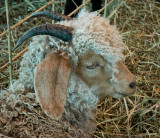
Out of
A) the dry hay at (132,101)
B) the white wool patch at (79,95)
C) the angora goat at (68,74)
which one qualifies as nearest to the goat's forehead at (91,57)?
the angora goat at (68,74)

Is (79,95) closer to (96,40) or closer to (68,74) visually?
(68,74)

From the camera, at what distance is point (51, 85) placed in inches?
66.1

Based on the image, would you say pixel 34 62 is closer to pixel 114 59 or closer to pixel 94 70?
pixel 94 70

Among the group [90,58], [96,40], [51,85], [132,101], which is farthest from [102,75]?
[132,101]

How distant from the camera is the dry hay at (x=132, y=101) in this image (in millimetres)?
1855

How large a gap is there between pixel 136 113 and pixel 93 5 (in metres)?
1.97

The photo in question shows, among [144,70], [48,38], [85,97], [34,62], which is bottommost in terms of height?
[144,70]

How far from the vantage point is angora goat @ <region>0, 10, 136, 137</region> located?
1.77m

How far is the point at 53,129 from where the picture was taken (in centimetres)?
191

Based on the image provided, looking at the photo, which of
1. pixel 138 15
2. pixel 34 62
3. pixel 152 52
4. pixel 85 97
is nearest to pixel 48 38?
pixel 34 62

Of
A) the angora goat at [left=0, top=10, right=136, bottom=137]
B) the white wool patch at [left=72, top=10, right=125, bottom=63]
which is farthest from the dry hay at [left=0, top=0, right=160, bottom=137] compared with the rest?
the white wool patch at [left=72, top=10, right=125, bottom=63]

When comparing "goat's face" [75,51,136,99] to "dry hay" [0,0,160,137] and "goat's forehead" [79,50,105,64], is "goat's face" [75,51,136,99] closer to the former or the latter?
"goat's forehead" [79,50,105,64]

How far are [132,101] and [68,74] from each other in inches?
56.8

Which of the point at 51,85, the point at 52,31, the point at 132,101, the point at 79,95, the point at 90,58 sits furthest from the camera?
the point at 132,101
